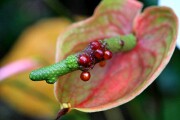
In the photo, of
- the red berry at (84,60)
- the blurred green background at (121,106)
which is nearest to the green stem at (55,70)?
the red berry at (84,60)

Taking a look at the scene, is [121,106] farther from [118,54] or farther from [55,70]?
[55,70]

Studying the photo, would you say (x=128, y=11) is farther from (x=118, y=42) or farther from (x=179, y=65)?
(x=179, y=65)

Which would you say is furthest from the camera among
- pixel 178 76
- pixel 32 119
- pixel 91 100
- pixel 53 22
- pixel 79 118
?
pixel 32 119

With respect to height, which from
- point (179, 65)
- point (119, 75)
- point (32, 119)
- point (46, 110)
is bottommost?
point (32, 119)

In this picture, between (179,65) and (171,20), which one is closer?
(171,20)

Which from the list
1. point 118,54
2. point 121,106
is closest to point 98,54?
point 118,54

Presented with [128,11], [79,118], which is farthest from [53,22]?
[128,11]

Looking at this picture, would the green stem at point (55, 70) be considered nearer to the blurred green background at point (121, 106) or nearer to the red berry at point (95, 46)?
the red berry at point (95, 46)
